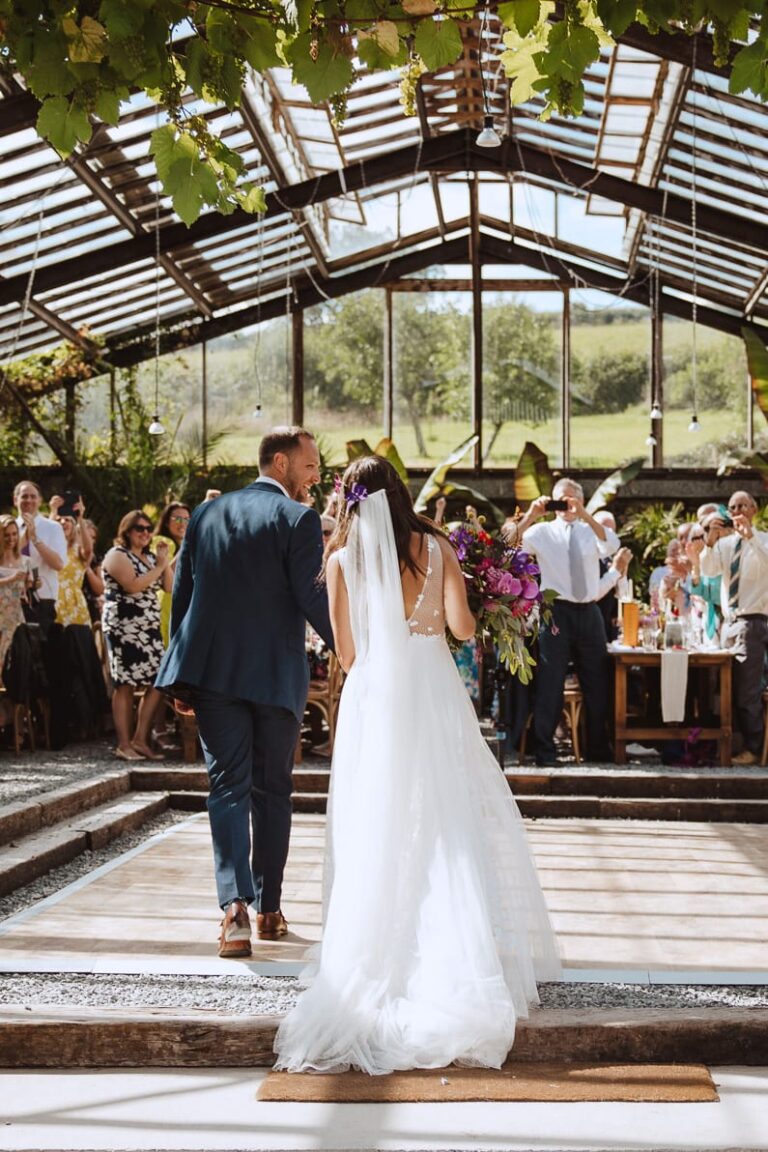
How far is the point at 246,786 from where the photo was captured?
446cm

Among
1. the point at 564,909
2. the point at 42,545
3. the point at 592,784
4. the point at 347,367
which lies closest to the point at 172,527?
the point at 42,545

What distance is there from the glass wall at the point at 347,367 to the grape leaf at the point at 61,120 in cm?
1520

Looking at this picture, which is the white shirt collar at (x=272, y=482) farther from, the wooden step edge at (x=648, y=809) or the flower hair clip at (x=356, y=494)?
the wooden step edge at (x=648, y=809)

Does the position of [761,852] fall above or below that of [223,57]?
below

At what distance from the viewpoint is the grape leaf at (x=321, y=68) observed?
3072mm

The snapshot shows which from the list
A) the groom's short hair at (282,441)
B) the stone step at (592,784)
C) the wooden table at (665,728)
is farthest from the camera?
the wooden table at (665,728)

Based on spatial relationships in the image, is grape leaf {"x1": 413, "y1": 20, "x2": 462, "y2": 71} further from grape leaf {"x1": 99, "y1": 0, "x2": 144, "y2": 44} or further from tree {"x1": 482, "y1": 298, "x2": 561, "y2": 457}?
tree {"x1": 482, "y1": 298, "x2": 561, "y2": 457}

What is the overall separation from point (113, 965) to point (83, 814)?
2837mm

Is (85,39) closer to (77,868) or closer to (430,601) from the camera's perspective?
(430,601)

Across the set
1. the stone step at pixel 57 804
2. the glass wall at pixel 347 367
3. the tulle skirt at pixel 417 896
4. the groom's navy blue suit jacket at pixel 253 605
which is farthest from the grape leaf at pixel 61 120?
the glass wall at pixel 347 367

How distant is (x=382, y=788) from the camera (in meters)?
3.94

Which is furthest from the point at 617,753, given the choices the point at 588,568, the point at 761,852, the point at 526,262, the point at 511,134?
the point at 526,262

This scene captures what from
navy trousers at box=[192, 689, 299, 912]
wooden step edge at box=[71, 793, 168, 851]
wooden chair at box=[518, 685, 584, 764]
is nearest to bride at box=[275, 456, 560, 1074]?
navy trousers at box=[192, 689, 299, 912]

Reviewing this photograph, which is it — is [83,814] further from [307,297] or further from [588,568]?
[307,297]
